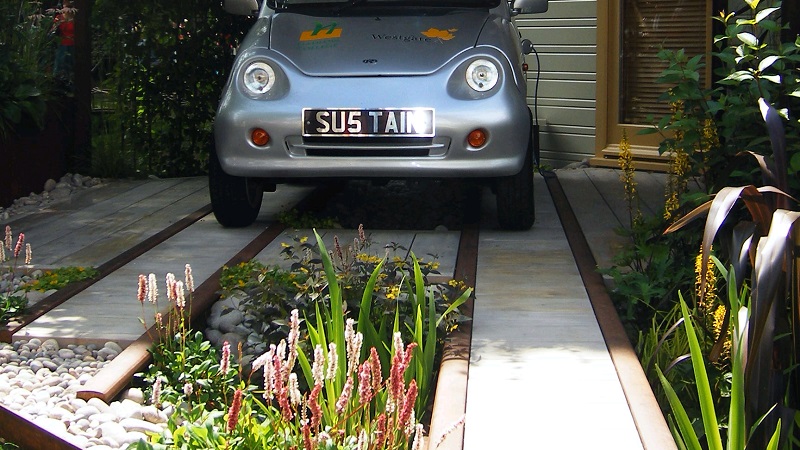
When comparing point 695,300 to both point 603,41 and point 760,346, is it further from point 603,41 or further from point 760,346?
point 603,41

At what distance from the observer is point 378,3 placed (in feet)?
22.1

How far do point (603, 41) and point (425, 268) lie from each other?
5.68m

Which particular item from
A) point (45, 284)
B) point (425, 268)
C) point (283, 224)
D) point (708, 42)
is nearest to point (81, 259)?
point (45, 284)

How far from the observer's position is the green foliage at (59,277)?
4.94 meters

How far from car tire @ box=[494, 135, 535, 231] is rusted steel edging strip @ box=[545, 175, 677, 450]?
27 cm

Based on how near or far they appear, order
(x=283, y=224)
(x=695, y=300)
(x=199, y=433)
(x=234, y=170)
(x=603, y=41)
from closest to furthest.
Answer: (x=199, y=433)
(x=695, y=300)
(x=234, y=170)
(x=283, y=224)
(x=603, y=41)

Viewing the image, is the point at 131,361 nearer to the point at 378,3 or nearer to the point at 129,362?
the point at 129,362

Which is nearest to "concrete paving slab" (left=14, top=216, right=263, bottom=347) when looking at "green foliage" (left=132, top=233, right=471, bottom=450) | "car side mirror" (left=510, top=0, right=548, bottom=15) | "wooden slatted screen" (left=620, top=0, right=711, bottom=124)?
"green foliage" (left=132, top=233, right=471, bottom=450)

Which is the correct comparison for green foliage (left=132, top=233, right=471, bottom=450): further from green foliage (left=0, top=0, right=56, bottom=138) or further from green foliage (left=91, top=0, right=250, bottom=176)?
green foliage (left=91, top=0, right=250, bottom=176)

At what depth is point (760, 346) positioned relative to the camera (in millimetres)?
3223

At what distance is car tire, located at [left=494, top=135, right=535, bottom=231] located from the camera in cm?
623

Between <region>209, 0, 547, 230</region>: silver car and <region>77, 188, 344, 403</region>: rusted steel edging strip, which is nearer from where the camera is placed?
<region>77, 188, 344, 403</region>: rusted steel edging strip

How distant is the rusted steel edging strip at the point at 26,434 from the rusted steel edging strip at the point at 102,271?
5.06 feet

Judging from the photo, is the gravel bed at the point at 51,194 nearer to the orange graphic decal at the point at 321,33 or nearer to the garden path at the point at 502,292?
the garden path at the point at 502,292
